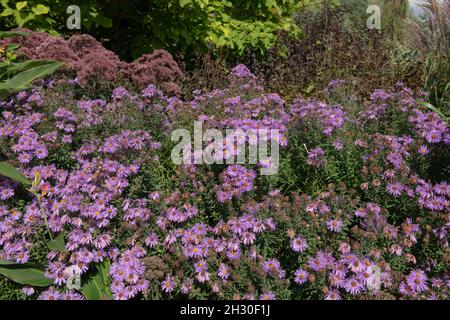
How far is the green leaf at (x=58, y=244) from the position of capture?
2.53 m

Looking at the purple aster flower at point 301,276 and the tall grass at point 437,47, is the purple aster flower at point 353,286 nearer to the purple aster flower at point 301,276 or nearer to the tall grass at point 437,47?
the purple aster flower at point 301,276

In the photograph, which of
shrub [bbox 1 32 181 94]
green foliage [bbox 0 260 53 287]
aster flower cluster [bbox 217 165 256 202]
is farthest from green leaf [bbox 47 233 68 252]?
shrub [bbox 1 32 181 94]

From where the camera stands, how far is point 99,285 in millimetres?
2570

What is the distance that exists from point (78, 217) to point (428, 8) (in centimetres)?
387

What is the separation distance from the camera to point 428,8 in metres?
4.84

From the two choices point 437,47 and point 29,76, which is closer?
point 29,76

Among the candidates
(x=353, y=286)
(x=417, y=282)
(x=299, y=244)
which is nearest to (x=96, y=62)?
(x=299, y=244)

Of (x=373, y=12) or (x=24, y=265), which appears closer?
(x=24, y=265)

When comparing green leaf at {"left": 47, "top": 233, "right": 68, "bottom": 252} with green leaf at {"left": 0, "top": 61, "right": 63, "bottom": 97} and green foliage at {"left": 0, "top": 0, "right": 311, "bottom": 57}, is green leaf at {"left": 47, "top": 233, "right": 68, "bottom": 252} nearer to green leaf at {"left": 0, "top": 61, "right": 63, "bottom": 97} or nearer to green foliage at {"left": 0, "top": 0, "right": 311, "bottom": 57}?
green leaf at {"left": 0, "top": 61, "right": 63, "bottom": 97}

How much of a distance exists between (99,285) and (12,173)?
80 centimetres

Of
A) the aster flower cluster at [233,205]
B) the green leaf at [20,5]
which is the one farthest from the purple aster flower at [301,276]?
the green leaf at [20,5]

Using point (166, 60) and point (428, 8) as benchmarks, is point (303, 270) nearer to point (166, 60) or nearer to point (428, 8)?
point (166, 60)

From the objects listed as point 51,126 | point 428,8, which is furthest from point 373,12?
point 51,126

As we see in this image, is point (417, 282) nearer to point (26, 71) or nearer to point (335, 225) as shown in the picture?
point (335, 225)
